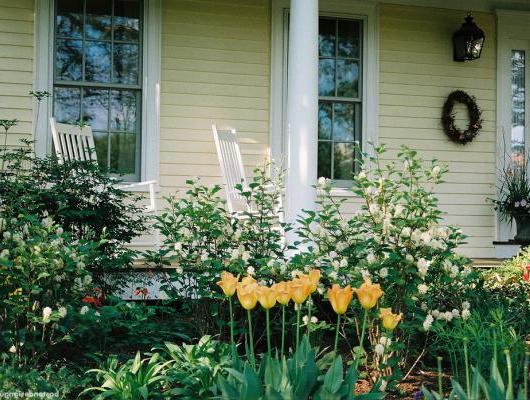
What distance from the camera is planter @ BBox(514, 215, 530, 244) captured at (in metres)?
6.56

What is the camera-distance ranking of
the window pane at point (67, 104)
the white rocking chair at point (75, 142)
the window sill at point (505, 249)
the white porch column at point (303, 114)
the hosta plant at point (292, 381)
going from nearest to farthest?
the hosta plant at point (292, 381), the white porch column at point (303, 114), the white rocking chair at point (75, 142), the window pane at point (67, 104), the window sill at point (505, 249)

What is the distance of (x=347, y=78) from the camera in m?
6.68

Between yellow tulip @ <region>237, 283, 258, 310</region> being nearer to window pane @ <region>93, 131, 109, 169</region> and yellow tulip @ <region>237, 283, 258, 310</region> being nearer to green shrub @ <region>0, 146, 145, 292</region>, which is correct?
green shrub @ <region>0, 146, 145, 292</region>

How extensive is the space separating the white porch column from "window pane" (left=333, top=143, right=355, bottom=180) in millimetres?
1694

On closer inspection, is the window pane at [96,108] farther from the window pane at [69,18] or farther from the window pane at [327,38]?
the window pane at [327,38]

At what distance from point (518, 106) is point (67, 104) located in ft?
13.7

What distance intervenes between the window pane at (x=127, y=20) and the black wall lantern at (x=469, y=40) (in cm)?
291

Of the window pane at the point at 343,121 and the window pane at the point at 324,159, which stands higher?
the window pane at the point at 343,121

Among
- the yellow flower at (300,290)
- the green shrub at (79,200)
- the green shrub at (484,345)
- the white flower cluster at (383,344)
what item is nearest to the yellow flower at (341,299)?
the yellow flower at (300,290)

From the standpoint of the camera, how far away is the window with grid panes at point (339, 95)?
21.7 ft

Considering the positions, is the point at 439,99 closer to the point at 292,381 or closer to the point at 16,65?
the point at 16,65

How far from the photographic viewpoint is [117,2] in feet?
20.0

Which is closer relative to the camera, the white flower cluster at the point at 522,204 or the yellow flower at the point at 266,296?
the yellow flower at the point at 266,296

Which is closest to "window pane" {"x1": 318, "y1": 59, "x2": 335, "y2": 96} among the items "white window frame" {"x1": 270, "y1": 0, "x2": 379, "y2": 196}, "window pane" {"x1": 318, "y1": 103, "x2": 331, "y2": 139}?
"window pane" {"x1": 318, "y1": 103, "x2": 331, "y2": 139}
